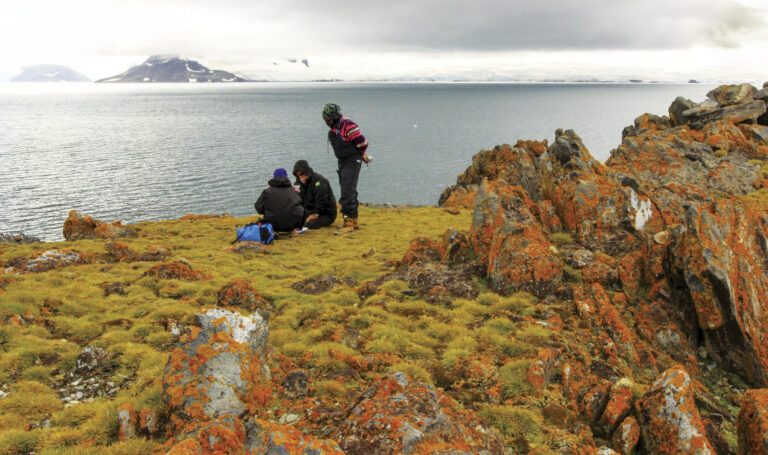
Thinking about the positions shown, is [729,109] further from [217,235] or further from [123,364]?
[123,364]

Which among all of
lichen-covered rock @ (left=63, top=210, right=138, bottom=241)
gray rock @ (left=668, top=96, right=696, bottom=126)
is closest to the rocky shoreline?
lichen-covered rock @ (left=63, top=210, right=138, bottom=241)

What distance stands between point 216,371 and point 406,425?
12.0 ft

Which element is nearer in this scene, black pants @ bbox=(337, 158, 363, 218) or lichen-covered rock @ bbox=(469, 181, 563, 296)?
lichen-covered rock @ bbox=(469, 181, 563, 296)

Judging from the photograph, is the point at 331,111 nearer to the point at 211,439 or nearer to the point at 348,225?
the point at 348,225

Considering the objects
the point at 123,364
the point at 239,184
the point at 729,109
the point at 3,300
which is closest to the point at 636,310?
the point at 123,364

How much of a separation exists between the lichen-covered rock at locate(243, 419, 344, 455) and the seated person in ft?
53.9

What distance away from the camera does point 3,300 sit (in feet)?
36.3

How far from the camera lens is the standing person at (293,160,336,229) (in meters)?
23.5

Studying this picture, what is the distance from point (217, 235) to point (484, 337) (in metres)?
19.3

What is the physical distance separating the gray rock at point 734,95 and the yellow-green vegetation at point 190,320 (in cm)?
4655

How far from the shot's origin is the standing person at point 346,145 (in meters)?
21.0

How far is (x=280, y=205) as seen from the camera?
21344mm

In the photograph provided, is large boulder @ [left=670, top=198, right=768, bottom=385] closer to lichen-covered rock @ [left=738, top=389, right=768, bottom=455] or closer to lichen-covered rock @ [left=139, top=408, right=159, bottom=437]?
lichen-covered rock @ [left=738, top=389, right=768, bottom=455]

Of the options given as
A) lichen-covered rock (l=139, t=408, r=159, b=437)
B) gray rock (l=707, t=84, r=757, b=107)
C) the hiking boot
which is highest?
gray rock (l=707, t=84, r=757, b=107)
